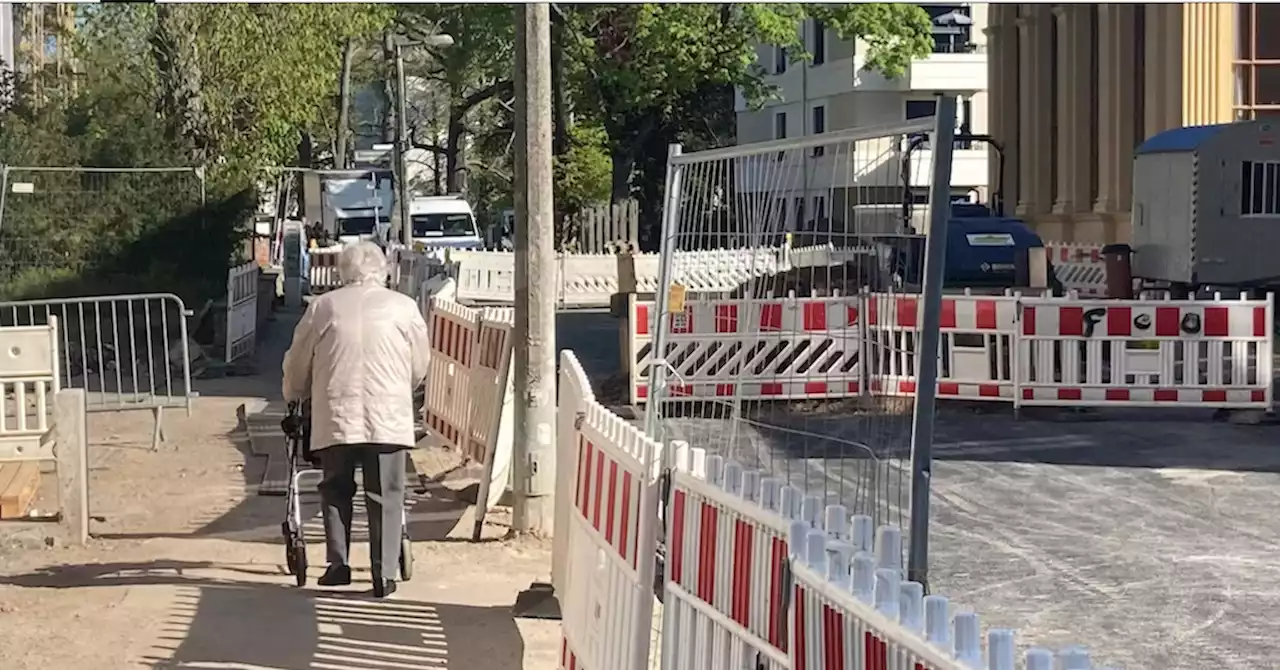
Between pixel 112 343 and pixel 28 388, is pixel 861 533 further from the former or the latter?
pixel 112 343

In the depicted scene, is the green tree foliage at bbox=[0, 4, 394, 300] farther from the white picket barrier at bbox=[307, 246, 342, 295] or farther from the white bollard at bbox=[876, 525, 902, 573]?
the white bollard at bbox=[876, 525, 902, 573]

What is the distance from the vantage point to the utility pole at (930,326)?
504 cm

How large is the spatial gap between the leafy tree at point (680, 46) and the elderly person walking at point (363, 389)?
3740 cm

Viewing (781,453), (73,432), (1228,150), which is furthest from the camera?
(1228,150)

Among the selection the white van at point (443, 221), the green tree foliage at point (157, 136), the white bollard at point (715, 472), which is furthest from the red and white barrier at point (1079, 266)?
the white bollard at point (715, 472)

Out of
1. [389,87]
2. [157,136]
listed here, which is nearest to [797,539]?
[157,136]

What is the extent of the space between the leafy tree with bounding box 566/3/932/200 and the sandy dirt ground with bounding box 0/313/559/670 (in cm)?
3446

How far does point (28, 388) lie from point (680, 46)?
3614cm

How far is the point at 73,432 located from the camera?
9961 millimetres

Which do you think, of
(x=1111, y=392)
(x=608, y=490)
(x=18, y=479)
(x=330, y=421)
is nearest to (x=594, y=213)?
(x=1111, y=392)

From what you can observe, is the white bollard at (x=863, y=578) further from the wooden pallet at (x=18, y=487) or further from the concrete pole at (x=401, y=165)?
the concrete pole at (x=401, y=165)

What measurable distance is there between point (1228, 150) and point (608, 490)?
67.6 ft

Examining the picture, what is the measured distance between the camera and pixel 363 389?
27.6 ft

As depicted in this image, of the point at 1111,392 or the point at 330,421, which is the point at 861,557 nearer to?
the point at 330,421
